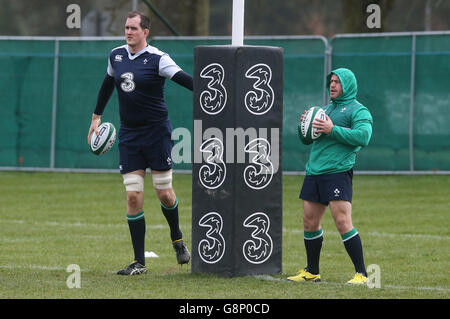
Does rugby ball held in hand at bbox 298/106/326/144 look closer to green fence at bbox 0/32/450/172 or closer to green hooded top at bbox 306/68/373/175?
green hooded top at bbox 306/68/373/175

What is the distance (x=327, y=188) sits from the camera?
820 centimetres

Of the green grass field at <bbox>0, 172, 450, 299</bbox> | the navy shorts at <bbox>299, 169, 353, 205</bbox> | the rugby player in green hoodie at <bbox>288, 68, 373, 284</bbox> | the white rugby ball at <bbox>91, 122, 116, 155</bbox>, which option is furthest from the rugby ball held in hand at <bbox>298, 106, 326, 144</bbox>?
the white rugby ball at <bbox>91, 122, 116, 155</bbox>

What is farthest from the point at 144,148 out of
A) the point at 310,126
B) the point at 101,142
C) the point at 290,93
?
the point at 290,93

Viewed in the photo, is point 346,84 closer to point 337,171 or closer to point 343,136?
point 343,136

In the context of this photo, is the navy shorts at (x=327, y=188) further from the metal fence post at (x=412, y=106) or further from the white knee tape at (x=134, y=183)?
the metal fence post at (x=412, y=106)

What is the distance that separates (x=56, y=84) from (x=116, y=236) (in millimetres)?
7895

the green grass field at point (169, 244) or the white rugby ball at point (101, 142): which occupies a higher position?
the white rugby ball at point (101, 142)

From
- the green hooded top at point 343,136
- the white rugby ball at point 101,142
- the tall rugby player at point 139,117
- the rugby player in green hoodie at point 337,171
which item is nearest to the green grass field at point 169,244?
the rugby player in green hoodie at point 337,171

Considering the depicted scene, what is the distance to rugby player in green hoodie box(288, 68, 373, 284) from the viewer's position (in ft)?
26.8

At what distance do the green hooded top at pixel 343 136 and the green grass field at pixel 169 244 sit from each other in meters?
1.01

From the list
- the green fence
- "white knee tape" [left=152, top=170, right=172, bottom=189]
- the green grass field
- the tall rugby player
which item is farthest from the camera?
the green fence

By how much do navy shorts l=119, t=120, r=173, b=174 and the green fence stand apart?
30.2 feet

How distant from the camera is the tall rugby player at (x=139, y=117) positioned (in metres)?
8.98

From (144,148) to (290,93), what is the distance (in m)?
9.55
